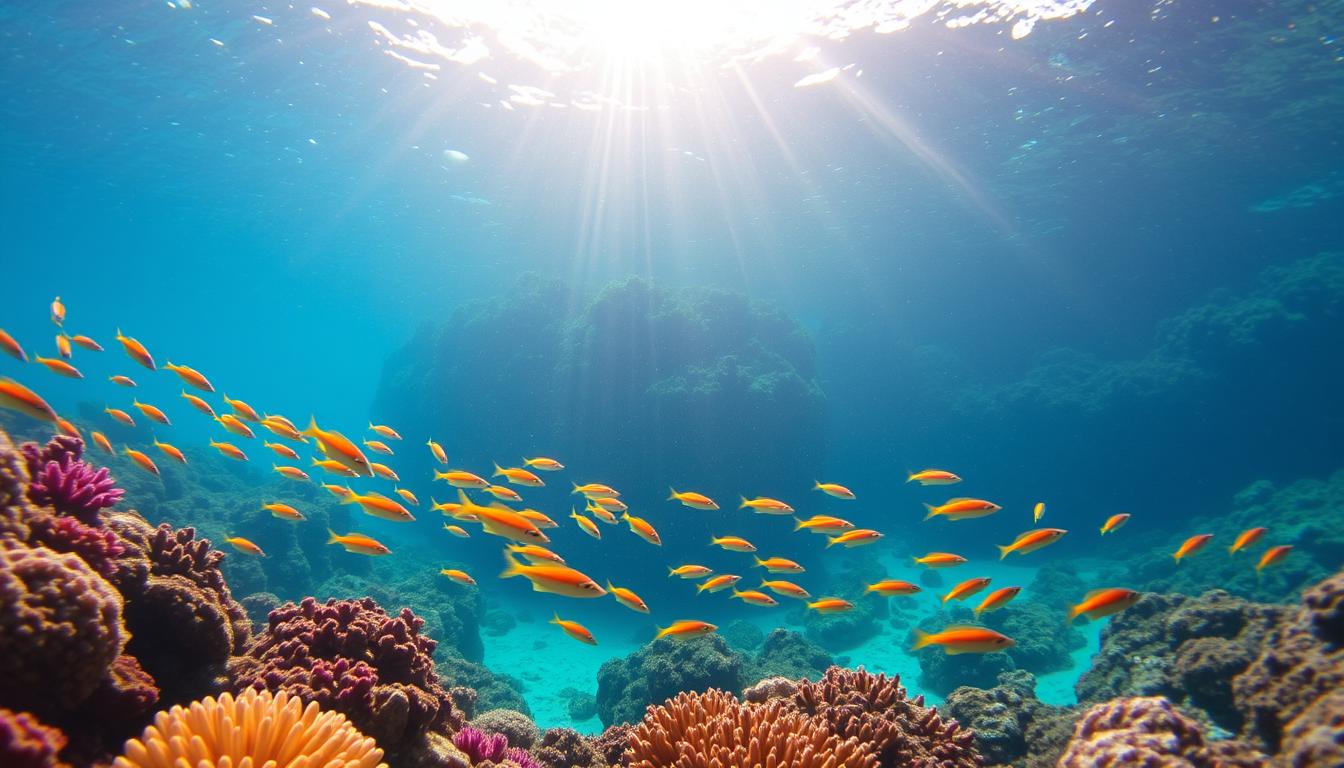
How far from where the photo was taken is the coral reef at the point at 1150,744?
3234 millimetres

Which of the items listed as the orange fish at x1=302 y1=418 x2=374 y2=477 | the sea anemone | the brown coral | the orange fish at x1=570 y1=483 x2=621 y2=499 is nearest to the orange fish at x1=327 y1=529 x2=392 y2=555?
the orange fish at x1=302 y1=418 x2=374 y2=477

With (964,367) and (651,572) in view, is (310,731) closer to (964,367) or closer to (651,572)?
(651,572)

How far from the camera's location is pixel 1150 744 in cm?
328

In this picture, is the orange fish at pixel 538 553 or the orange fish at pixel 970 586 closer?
the orange fish at pixel 538 553

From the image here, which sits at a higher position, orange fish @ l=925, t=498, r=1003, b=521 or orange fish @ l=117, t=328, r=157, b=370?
orange fish @ l=117, t=328, r=157, b=370

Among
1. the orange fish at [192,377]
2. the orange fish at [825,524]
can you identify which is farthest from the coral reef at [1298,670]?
the orange fish at [192,377]

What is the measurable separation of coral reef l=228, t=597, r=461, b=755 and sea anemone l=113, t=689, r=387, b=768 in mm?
1309

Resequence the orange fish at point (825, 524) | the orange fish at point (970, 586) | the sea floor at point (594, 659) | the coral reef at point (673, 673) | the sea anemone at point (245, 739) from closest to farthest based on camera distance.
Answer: the sea anemone at point (245, 739) → the orange fish at point (970, 586) → the orange fish at point (825, 524) → the coral reef at point (673, 673) → the sea floor at point (594, 659)

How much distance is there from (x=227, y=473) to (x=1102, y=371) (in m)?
44.7

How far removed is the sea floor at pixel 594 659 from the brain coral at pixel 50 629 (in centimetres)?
1166

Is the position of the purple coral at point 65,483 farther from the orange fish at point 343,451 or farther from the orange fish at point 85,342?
the orange fish at point 85,342

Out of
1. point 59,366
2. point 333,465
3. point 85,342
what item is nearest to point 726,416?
point 333,465

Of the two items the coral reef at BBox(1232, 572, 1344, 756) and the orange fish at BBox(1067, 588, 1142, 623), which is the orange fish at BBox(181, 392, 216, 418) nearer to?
the orange fish at BBox(1067, 588, 1142, 623)

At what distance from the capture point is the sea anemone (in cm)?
180
